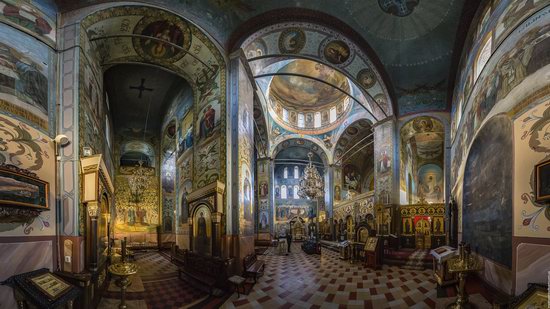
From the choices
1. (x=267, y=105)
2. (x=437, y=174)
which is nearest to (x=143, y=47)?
(x=267, y=105)

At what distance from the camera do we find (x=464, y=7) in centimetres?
855

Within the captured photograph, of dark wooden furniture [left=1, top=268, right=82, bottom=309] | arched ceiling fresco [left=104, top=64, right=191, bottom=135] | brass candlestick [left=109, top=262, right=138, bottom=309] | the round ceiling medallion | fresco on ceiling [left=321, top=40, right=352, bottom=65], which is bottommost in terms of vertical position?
brass candlestick [left=109, top=262, right=138, bottom=309]

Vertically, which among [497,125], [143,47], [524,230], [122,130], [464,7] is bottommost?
[524,230]

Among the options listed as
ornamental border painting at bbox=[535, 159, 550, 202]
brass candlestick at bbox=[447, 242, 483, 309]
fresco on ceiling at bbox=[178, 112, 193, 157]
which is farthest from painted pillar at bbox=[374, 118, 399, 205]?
fresco on ceiling at bbox=[178, 112, 193, 157]

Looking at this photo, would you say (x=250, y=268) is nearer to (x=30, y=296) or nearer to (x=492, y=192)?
(x=30, y=296)

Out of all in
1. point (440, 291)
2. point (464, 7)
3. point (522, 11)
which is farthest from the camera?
point (464, 7)

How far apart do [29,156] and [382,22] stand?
11.6 metres

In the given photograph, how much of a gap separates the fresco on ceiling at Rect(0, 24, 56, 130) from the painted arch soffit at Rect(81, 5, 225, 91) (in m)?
1.33

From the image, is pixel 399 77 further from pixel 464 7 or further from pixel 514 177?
pixel 514 177

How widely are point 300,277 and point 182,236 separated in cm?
584

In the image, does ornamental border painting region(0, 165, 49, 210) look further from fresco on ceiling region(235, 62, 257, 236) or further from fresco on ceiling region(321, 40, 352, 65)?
fresco on ceiling region(321, 40, 352, 65)

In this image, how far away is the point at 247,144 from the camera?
1034cm

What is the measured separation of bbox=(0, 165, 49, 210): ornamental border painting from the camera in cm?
399

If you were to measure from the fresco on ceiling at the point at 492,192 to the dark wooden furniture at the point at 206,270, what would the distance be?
668 centimetres
